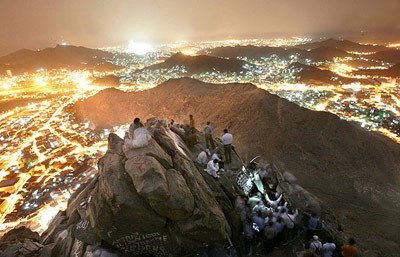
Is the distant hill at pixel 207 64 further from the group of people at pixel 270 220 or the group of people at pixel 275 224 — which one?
the group of people at pixel 275 224

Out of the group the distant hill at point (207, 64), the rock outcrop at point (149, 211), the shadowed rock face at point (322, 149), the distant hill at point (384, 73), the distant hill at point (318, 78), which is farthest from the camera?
the distant hill at point (207, 64)

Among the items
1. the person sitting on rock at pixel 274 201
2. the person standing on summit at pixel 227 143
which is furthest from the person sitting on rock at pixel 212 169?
the person standing on summit at pixel 227 143

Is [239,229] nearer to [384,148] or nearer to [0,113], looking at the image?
[384,148]

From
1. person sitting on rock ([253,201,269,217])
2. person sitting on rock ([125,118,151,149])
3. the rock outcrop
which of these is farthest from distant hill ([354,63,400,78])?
person sitting on rock ([125,118,151,149])

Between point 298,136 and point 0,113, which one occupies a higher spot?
point 298,136

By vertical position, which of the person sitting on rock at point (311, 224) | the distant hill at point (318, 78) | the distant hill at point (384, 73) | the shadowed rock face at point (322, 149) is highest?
the person sitting on rock at point (311, 224)

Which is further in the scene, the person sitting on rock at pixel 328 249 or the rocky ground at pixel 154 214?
the person sitting on rock at pixel 328 249

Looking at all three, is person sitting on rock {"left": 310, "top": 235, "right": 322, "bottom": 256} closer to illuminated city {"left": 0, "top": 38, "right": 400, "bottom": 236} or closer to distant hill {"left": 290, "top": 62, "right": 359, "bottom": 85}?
illuminated city {"left": 0, "top": 38, "right": 400, "bottom": 236}

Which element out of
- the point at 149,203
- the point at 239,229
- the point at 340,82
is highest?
the point at 149,203

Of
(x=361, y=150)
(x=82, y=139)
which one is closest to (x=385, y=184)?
(x=361, y=150)
